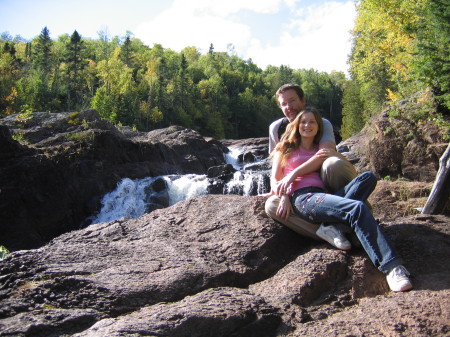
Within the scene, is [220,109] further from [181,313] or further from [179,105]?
[181,313]

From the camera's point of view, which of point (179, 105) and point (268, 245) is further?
point (179, 105)

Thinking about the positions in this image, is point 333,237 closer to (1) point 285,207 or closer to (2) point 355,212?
(2) point 355,212

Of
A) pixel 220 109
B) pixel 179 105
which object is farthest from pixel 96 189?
pixel 220 109

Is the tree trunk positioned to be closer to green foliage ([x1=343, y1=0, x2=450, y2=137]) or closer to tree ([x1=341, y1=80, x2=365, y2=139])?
green foliage ([x1=343, y1=0, x2=450, y2=137])

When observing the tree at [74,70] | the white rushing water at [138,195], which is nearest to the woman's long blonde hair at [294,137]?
the white rushing water at [138,195]

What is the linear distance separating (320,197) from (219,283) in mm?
1139

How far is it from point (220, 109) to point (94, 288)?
66.8 metres

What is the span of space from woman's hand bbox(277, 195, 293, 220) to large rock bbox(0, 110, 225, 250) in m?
13.5

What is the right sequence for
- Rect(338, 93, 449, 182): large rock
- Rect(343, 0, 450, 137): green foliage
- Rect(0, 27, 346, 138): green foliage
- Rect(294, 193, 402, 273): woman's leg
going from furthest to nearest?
Rect(0, 27, 346, 138): green foliage, Rect(338, 93, 449, 182): large rock, Rect(343, 0, 450, 137): green foliage, Rect(294, 193, 402, 273): woman's leg

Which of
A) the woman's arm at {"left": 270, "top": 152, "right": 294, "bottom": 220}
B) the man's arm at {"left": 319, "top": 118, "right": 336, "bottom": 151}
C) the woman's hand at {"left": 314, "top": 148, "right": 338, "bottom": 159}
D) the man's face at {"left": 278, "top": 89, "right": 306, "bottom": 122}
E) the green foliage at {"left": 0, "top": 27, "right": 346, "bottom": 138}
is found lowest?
the woman's arm at {"left": 270, "top": 152, "right": 294, "bottom": 220}

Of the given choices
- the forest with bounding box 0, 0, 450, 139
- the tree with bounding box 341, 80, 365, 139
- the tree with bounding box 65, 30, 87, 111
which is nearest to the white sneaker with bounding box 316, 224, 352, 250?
the forest with bounding box 0, 0, 450, 139

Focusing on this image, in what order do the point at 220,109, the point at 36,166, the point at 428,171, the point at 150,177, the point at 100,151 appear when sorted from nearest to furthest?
the point at 428,171, the point at 36,166, the point at 100,151, the point at 150,177, the point at 220,109

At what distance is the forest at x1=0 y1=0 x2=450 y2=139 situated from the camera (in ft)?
31.2

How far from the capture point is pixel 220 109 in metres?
68.6
